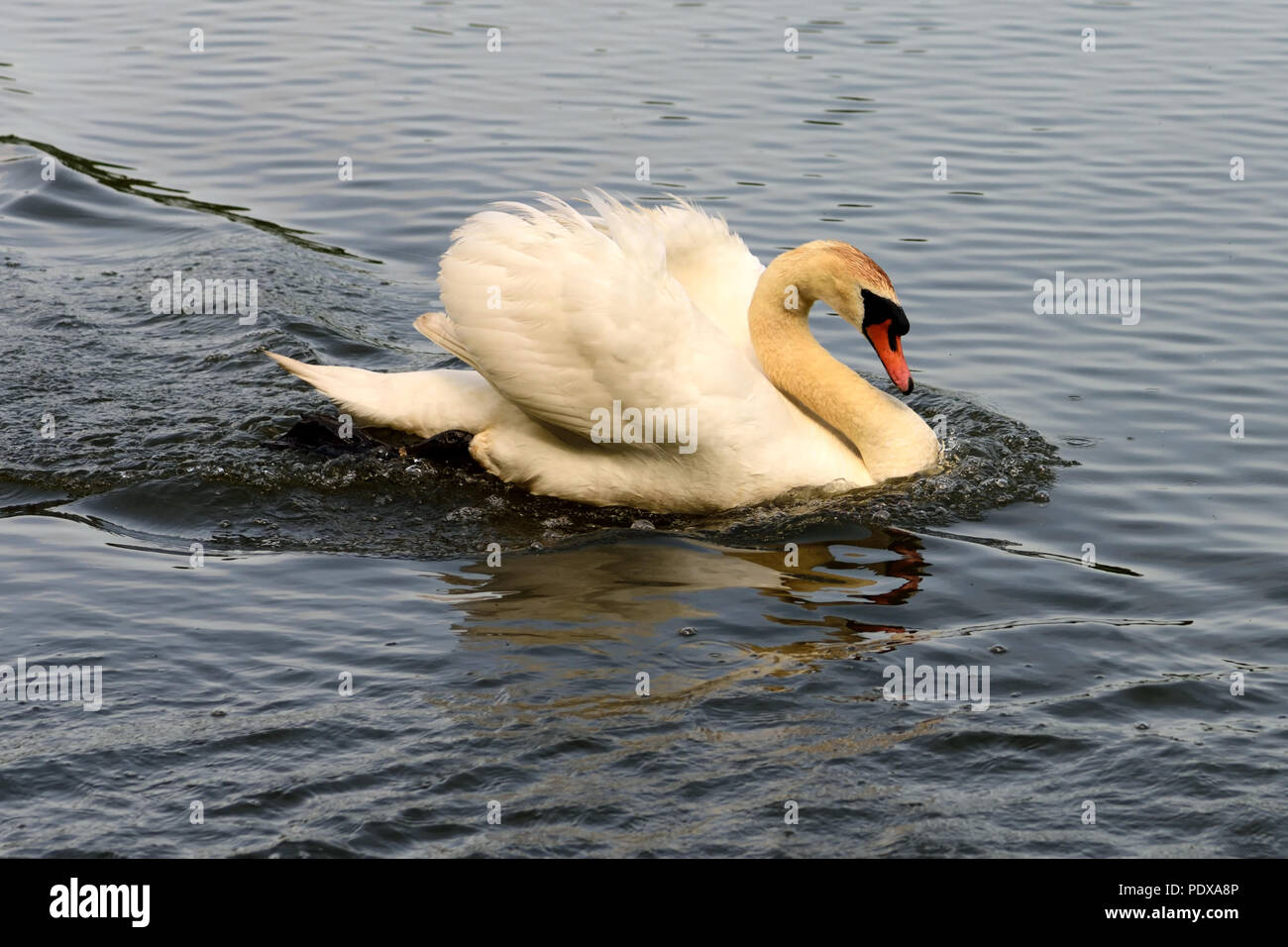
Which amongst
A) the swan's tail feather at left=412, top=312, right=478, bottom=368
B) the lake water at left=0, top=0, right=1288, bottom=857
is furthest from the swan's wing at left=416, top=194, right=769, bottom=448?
the lake water at left=0, top=0, right=1288, bottom=857

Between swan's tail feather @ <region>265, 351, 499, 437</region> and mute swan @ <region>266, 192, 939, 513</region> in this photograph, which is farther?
swan's tail feather @ <region>265, 351, 499, 437</region>

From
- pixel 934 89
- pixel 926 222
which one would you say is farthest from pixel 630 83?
pixel 926 222

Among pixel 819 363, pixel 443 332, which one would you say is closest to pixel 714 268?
pixel 819 363

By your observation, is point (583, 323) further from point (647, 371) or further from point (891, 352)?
point (891, 352)

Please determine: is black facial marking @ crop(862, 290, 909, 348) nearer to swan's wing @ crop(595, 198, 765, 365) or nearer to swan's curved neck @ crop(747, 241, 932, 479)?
swan's curved neck @ crop(747, 241, 932, 479)

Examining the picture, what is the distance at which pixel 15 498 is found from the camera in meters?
7.56

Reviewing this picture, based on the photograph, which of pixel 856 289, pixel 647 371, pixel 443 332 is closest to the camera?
pixel 647 371

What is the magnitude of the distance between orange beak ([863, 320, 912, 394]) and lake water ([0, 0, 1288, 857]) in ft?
1.81

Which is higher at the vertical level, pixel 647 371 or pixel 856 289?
pixel 856 289

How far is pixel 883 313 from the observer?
7914 mm

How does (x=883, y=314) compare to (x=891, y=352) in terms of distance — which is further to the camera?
(x=891, y=352)

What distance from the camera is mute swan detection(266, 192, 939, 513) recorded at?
7.18 meters

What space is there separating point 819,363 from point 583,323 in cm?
152

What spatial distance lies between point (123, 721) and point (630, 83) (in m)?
12.4
